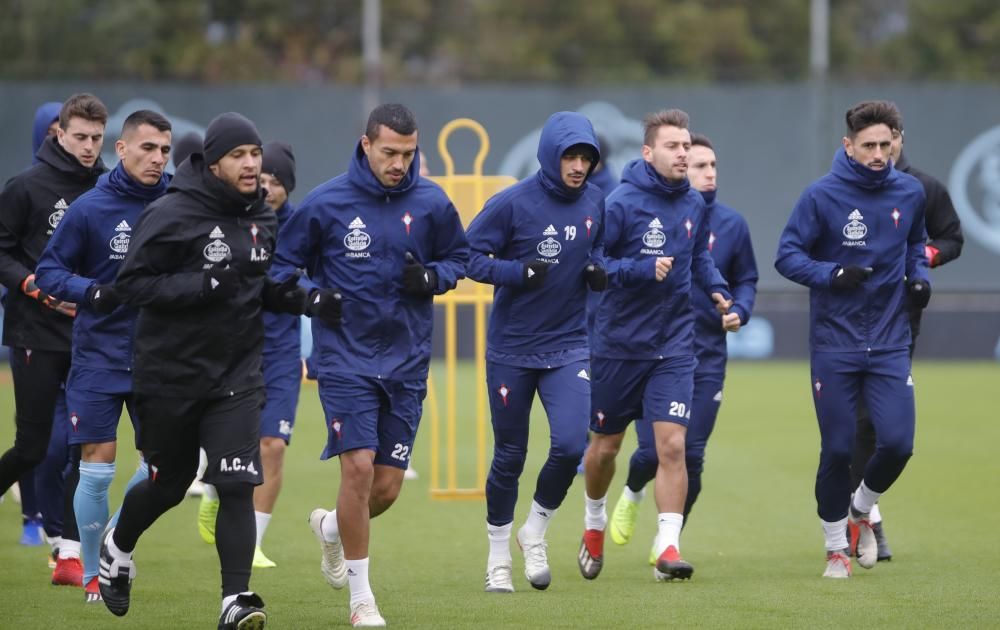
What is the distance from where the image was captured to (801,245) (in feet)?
28.9

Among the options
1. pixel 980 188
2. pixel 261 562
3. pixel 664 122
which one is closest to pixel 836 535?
pixel 664 122

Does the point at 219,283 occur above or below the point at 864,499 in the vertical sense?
above

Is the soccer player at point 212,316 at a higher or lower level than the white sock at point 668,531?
higher

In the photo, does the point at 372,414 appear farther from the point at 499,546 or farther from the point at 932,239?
the point at 932,239

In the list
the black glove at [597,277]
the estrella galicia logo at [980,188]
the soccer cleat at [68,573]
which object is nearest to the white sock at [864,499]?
the black glove at [597,277]

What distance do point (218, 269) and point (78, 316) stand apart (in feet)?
5.01

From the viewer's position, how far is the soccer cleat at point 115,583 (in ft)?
23.6

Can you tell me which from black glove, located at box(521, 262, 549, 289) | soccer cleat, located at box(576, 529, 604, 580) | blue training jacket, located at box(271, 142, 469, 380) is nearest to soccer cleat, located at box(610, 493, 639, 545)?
soccer cleat, located at box(576, 529, 604, 580)

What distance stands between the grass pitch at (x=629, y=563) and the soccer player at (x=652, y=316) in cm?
62

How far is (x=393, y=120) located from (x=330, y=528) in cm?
205

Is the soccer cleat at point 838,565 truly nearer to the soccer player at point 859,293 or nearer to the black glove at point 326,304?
the soccer player at point 859,293

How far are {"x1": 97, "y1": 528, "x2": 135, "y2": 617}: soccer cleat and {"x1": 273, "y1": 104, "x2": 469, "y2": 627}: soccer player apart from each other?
962 millimetres

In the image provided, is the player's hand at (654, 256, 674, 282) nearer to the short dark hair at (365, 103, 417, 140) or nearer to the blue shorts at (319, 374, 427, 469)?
the blue shorts at (319, 374, 427, 469)

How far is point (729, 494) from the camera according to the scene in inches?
485
